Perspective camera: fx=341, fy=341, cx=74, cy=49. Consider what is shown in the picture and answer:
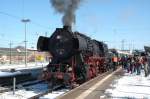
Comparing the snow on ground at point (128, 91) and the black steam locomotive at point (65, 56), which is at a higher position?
the black steam locomotive at point (65, 56)

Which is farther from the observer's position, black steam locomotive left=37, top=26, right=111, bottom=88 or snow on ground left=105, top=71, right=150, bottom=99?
black steam locomotive left=37, top=26, right=111, bottom=88

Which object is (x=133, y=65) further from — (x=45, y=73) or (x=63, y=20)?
(x=45, y=73)

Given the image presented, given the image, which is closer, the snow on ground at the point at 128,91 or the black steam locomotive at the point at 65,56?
the snow on ground at the point at 128,91

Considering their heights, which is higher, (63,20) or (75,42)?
(63,20)

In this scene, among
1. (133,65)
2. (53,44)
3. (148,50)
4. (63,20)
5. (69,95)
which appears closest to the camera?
(69,95)

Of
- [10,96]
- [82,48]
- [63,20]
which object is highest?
[63,20]

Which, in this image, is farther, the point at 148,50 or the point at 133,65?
the point at 148,50

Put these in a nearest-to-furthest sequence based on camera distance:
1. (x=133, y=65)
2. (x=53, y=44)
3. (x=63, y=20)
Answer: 1. (x=53, y=44)
2. (x=63, y=20)
3. (x=133, y=65)

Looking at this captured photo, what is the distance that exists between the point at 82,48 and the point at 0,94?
6.31m

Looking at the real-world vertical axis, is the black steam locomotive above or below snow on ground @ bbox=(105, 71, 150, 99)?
above

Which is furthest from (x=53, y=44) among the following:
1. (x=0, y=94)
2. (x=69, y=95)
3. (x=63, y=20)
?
(x=69, y=95)

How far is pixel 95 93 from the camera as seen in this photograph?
17.0m

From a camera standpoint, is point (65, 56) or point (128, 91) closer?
point (128, 91)

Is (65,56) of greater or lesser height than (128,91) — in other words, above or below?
above
